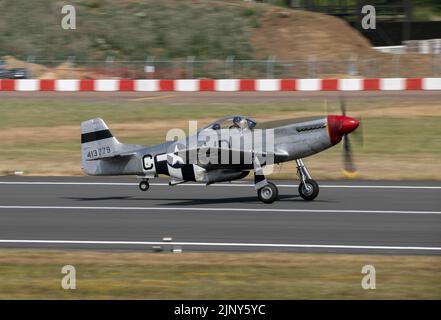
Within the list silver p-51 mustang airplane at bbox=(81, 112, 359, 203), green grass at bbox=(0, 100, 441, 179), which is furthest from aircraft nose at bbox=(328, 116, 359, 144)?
green grass at bbox=(0, 100, 441, 179)

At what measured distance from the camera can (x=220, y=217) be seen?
54.1ft

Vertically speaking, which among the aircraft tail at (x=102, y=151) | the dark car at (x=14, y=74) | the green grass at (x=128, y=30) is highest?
the green grass at (x=128, y=30)

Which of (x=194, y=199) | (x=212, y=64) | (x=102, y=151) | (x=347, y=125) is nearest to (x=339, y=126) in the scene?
(x=347, y=125)

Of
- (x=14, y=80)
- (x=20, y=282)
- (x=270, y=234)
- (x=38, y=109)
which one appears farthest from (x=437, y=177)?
(x=14, y=80)

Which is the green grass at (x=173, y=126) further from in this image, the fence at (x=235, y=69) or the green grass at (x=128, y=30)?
the green grass at (x=128, y=30)

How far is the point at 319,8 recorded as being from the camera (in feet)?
185

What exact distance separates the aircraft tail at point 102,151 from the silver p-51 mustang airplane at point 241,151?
0.10 feet

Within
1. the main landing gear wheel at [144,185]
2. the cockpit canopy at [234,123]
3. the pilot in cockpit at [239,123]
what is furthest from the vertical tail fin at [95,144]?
the pilot in cockpit at [239,123]

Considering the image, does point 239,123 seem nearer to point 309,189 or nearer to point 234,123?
point 234,123

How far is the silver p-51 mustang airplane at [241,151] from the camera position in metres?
17.4

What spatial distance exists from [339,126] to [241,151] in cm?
198

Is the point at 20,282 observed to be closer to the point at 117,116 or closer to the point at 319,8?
the point at 117,116

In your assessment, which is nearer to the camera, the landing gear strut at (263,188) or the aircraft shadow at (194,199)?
the landing gear strut at (263,188)
